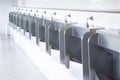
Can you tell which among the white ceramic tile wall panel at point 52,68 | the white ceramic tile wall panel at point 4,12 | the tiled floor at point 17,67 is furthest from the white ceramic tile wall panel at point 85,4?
the white ceramic tile wall panel at point 4,12

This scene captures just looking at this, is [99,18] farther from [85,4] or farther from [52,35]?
[52,35]

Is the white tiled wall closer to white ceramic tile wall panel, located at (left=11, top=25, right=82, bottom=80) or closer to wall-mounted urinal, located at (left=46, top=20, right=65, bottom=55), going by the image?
wall-mounted urinal, located at (left=46, top=20, right=65, bottom=55)

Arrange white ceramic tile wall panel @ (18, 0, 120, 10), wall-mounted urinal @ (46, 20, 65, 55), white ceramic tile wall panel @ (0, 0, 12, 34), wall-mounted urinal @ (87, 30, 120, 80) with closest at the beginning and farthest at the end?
1. wall-mounted urinal @ (87, 30, 120, 80)
2. white ceramic tile wall panel @ (18, 0, 120, 10)
3. wall-mounted urinal @ (46, 20, 65, 55)
4. white ceramic tile wall panel @ (0, 0, 12, 34)

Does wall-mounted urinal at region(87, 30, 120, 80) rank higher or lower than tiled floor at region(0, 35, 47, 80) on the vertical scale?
higher

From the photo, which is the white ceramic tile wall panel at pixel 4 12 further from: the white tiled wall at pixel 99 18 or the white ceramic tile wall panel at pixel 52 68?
the white tiled wall at pixel 99 18

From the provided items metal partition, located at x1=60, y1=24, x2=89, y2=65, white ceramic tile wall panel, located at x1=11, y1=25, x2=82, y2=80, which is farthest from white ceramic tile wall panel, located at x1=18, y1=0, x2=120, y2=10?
white ceramic tile wall panel, located at x1=11, y1=25, x2=82, y2=80

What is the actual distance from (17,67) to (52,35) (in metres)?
2.03

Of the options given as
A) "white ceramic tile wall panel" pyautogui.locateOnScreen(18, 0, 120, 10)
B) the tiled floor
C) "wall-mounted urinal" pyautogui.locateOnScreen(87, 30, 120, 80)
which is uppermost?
"white ceramic tile wall panel" pyautogui.locateOnScreen(18, 0, 120, 10)

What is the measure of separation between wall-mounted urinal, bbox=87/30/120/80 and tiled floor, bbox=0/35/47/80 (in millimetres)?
2351

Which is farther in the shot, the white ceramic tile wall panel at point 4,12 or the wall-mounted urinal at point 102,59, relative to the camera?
the white ceramic tile wall panel at point 4,12

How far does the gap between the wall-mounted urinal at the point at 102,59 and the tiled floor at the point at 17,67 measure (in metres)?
2.35

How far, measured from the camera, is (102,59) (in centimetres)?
190

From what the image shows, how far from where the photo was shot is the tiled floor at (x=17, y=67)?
424 cm

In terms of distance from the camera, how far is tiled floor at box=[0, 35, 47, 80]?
4.24 metres
